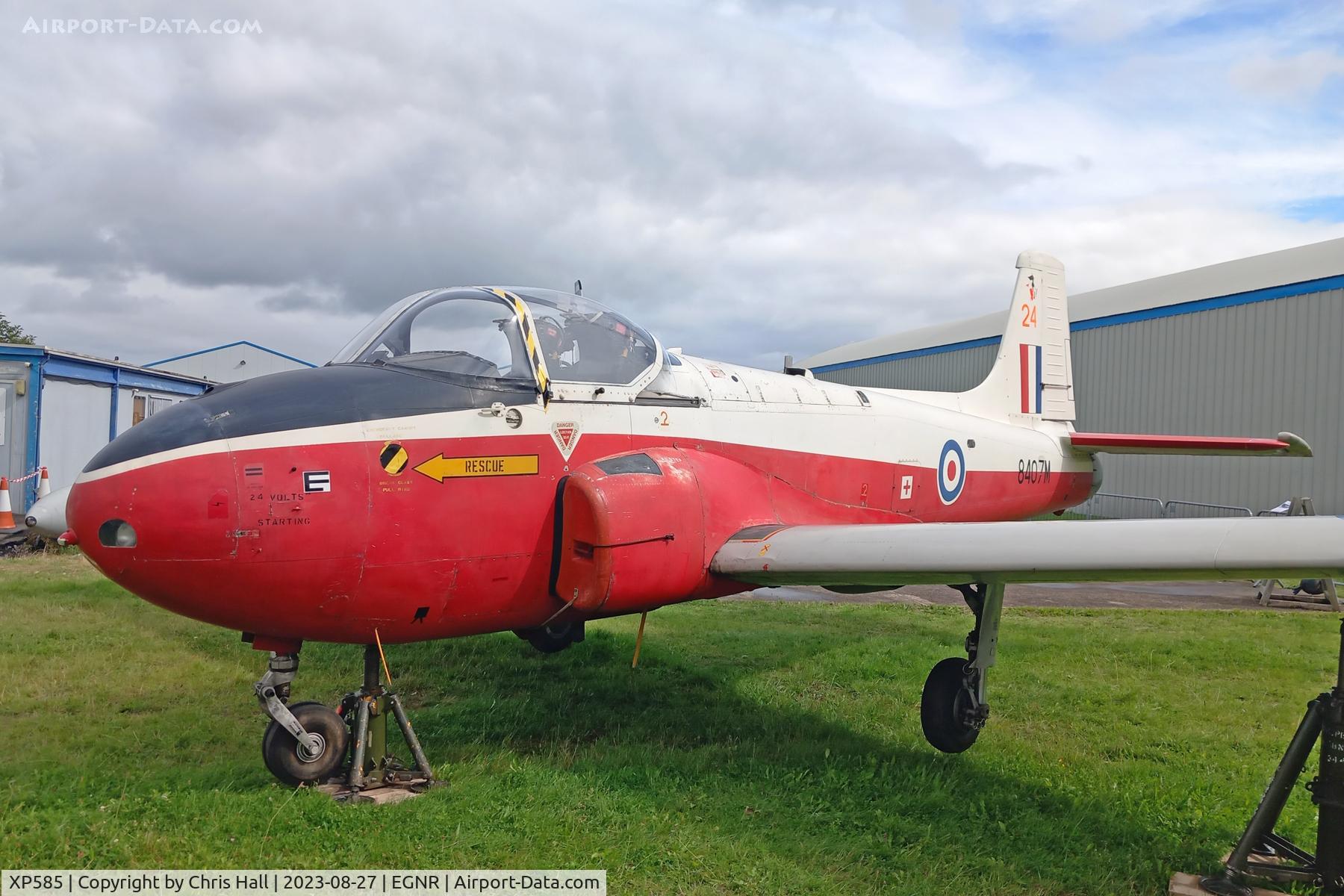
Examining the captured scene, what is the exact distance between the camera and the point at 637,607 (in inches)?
182

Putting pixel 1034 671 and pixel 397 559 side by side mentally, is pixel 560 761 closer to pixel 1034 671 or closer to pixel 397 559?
pixel 397 559

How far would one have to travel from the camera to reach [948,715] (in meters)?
5.27

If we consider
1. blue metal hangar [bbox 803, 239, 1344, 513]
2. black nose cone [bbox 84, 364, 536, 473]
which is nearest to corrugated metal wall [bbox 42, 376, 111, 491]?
black nose cone [bbox 84, 364, 536, 473]

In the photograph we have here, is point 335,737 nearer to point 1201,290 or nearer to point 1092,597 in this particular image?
point 1092,597

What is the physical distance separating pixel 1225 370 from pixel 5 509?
73.8 feet

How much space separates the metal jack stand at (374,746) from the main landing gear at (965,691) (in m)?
2.92

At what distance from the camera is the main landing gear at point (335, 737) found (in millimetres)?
4211

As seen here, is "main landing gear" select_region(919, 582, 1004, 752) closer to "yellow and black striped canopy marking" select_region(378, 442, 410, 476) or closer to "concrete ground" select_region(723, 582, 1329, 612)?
"yellow and black striped canopy marking" select_region(378, 442, 410, 476)

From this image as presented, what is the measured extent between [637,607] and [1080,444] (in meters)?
6.33

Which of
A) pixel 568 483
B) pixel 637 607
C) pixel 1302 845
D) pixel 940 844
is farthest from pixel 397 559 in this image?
pixel 1302 845

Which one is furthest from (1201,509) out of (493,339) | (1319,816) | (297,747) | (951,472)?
(297,747)

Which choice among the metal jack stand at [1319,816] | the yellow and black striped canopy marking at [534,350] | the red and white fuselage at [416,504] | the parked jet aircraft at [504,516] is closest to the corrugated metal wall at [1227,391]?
the red and white fuselage at [416,504]

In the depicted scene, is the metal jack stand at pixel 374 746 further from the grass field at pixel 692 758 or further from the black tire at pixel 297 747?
the grass field at pixel 692 758

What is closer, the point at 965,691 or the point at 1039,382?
the point at 965,691
